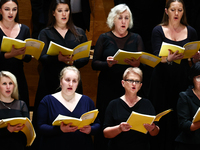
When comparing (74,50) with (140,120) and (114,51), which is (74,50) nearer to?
(114,51)

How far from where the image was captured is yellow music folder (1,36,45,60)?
2.74 meters

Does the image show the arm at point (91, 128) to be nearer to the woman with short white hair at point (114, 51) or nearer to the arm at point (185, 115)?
the woman with short white hair at point (114, 51)

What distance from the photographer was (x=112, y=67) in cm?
315

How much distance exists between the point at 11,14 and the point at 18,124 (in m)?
1.10

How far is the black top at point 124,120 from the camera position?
8.66ft

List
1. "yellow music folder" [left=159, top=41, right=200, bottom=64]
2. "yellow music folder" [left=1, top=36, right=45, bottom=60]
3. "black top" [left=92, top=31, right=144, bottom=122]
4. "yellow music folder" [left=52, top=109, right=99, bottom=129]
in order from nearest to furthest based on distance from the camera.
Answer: "yellow music folder" [left=52, top=109, right=99, bottom=129], "yellow music folder" [left=1, top=36, right=45, bottom=60], "yellow music folder" [left=159, top=41, right=200, bottom=64], "black top" [left=92, top=31, right=144, bottom=122]

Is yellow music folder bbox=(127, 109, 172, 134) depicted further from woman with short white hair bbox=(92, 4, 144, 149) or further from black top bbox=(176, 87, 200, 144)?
woman with short white hair bbox=(92, 4, 144, 149)

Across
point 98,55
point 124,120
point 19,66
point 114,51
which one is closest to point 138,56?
point 114,51

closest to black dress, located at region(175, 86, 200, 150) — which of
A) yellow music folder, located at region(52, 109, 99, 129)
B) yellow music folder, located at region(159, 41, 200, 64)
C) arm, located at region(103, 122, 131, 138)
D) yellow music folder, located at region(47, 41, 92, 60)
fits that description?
yellow music folder, located at region(159, 41, 200, 64)

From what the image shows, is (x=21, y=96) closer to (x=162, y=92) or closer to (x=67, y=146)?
(x=67, y=146)

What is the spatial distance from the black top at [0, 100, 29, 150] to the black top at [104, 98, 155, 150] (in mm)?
649

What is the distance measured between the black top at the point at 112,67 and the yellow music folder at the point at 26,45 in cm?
54

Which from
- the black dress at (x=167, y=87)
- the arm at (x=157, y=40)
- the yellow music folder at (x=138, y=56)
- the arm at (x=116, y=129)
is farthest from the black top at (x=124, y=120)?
the arm at (x=157, y=40)

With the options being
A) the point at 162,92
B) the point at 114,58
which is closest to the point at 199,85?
the point at 162,92
